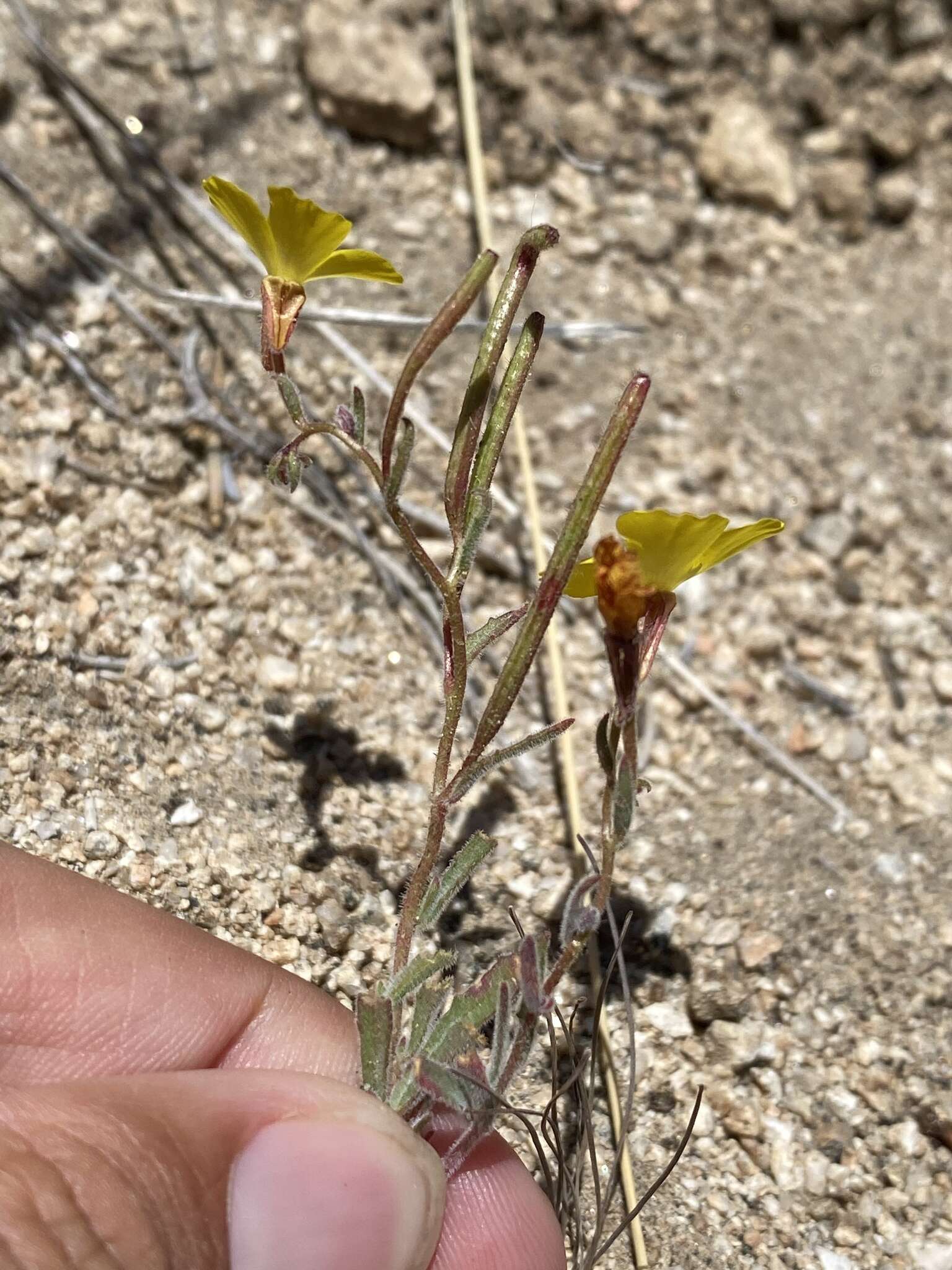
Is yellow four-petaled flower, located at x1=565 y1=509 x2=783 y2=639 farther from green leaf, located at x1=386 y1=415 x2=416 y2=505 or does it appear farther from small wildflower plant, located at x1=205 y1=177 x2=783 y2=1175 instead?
green leaf, located at x1=386 y1=415 x2=416 y2=505

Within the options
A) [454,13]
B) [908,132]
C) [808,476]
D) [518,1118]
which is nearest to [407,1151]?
[518,1118]

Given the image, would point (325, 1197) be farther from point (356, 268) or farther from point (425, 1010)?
point (356, 268)

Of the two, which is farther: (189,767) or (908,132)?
(908,132)

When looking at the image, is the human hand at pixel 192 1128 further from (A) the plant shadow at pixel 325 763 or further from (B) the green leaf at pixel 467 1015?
(A) the plant shadow at pixel 325 763

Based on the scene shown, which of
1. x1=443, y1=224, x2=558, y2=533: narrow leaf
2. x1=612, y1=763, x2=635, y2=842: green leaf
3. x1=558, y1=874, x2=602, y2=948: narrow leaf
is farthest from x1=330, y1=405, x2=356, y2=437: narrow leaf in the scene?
x1=558, y1=874, x2=602, y2=948: narrow leaf

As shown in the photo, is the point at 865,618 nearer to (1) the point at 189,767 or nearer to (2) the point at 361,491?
(2) the point at 361,491

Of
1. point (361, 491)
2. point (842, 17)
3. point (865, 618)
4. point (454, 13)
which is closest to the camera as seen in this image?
point (361, 491)

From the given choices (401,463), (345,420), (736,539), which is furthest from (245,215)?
(736,539)
